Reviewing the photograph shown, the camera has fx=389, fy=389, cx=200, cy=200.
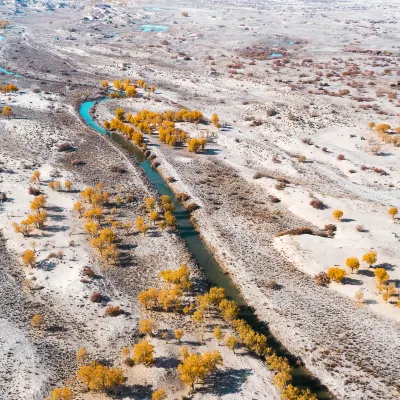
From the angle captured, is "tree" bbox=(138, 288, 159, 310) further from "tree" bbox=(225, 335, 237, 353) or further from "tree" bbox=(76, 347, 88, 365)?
"tree" bbox=(225, 335, 237, 353)

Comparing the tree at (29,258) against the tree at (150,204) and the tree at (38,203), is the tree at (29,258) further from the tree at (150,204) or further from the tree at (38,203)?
the tree at (150,204)

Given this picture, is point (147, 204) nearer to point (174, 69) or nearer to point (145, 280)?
point (145, 280)

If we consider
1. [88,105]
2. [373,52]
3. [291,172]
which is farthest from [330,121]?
[373,52]

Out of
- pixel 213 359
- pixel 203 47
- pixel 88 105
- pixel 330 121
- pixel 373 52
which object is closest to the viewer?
pixel 213 359

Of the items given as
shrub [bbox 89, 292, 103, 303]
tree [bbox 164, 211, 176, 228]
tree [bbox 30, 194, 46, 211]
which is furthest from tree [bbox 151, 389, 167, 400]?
tree [bbox 30, 194, 46, 211]

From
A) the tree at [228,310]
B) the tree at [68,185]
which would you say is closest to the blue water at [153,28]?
the tree at [68,185]

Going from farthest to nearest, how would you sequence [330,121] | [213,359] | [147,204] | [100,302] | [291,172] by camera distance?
1. [330,121]
2. [291,172]
3. [147,204]
4. [100,302]
5. [213,359]
